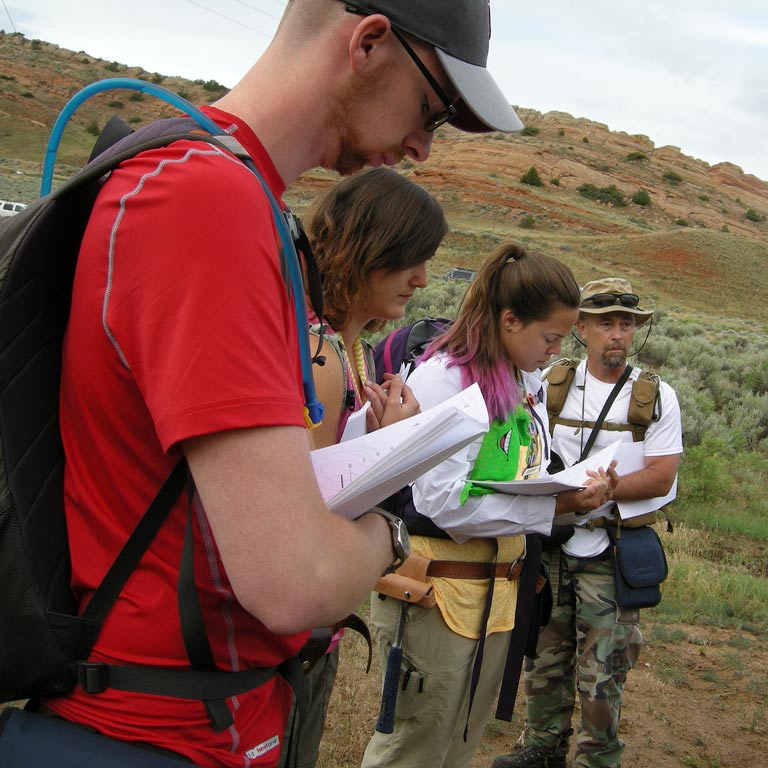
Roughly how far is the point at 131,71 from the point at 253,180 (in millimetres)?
98531

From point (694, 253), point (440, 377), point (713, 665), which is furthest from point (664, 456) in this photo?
point (694, 253)

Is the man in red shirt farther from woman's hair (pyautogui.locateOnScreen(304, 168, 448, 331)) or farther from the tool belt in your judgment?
the tool belt

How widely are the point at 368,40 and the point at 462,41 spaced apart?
170 millimetres

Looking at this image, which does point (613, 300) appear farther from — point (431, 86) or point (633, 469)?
point (431, 86)

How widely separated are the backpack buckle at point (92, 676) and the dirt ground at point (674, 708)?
2.78m

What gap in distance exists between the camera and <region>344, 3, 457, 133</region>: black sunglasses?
127 cm

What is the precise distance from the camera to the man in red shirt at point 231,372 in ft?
3.33

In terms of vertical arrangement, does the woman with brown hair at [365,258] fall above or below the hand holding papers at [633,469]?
above

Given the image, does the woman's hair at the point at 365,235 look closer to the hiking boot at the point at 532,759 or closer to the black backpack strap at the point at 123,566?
the black backpack strap at the point at 123,566

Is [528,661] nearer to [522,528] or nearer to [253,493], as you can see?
A: [522,528]

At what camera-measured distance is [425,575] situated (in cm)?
288

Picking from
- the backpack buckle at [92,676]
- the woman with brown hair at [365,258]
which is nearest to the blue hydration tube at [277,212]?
the backpack buckle at [92,676]

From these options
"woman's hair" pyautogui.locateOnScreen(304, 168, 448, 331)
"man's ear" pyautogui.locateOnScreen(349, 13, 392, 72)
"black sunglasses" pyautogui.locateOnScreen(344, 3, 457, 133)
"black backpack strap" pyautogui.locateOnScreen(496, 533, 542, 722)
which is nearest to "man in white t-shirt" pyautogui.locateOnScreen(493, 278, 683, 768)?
"black backpack strap" pyautogui.locateOnScreen(496, 533, 542, 722)

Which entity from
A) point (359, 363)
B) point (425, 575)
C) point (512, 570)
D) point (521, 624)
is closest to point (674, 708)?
point (521, 624)
